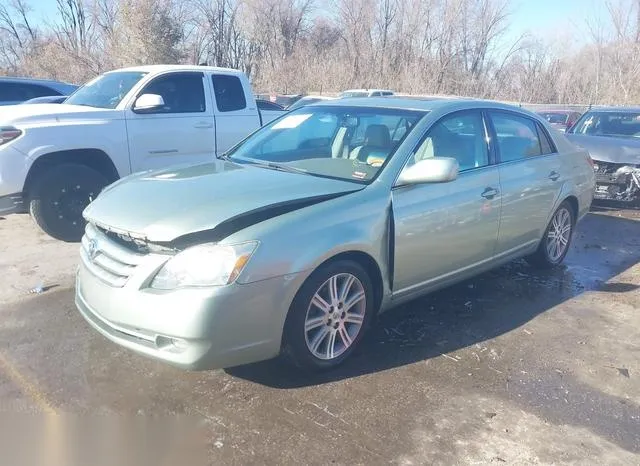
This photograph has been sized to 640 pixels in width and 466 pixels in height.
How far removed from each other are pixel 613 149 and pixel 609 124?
1.22 meters

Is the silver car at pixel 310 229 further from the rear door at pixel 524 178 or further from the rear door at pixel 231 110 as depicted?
the rear door at pixel 231 110

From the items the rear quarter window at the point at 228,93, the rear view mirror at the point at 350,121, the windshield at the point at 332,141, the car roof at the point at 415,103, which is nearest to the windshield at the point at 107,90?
the rear quarter window at the point at 228,93

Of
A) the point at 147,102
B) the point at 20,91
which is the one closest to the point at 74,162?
the point at 147,102

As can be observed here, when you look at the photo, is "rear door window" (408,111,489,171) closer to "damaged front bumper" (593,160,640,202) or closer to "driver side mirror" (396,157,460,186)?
"driver side mirror" (396,157,460,186)

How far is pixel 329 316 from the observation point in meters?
3.56

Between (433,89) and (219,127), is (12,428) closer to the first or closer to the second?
(219,127)

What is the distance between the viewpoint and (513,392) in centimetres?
352

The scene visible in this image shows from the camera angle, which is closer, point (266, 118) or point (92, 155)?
point (92, 155)

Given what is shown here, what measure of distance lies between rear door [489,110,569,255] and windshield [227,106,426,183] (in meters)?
1.08

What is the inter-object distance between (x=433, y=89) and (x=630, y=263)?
849 inches

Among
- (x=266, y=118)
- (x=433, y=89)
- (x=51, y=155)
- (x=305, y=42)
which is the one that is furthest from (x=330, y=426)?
(x=305, y=42)

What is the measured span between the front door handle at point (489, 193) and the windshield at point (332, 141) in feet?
2.68

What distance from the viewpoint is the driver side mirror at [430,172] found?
3.79 meters

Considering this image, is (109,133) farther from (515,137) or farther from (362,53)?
(362,53)
